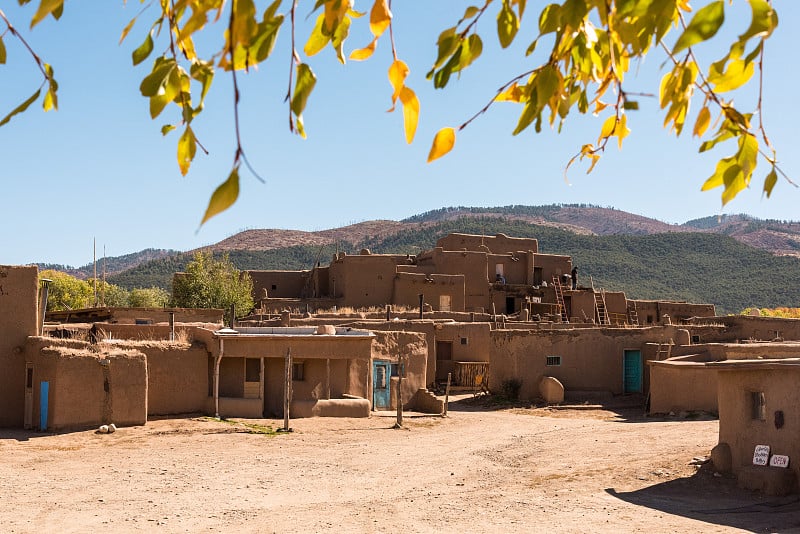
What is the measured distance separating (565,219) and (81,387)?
6056 inches

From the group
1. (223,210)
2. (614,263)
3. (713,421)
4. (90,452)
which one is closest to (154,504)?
(90,452)

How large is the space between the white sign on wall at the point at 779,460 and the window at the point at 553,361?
13196 millimetres

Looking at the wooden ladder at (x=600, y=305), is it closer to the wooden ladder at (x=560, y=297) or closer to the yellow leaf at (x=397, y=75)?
the wooden ladder at (x=560, y=297)

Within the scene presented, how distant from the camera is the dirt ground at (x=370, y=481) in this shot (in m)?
11.4

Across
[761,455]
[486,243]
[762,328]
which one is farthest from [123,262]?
[761,455]

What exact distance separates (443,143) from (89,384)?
1660 cm

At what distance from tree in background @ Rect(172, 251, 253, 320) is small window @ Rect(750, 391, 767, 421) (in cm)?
2964

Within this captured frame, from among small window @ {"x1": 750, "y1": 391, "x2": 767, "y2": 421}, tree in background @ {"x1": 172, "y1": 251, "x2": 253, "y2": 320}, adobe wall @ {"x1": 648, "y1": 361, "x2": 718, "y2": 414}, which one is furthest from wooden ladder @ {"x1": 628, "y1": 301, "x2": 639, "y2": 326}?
small window @ {"x1": 750, "y1": 391, "x2": 767, "y2": 421}

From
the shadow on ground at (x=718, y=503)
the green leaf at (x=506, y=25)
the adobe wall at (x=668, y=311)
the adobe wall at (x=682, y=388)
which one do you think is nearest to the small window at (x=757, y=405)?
the shadow on ground at (x=718, y=503)

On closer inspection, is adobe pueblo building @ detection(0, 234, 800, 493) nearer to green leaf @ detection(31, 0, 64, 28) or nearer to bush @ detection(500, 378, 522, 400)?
bush @ detection(500, 378, 522, 400)

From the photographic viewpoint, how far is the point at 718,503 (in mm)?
12672

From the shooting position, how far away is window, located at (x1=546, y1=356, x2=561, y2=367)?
86.5 feet

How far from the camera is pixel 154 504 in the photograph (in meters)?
12.1

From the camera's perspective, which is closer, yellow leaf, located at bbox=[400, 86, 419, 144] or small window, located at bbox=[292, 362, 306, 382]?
yellow leaf, located at bbox=[400, 86, 419, 144]
